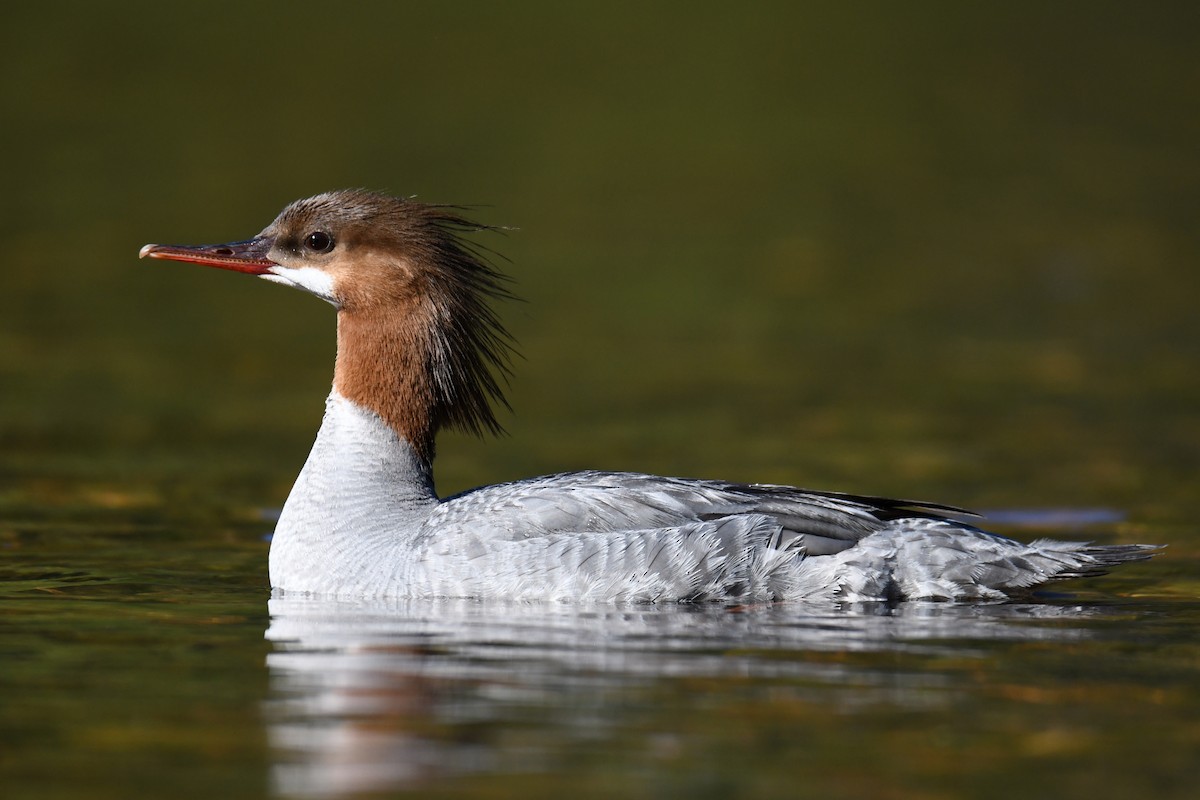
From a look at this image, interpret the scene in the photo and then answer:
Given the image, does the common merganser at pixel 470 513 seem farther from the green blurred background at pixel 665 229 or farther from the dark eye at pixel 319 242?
the green blurred background at pixel 665 229

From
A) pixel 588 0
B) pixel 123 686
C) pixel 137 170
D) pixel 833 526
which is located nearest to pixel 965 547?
pixel 833 526

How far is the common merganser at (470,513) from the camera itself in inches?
330

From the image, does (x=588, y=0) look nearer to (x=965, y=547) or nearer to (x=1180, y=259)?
(x=1180, y=259)

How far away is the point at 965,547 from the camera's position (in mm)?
8469

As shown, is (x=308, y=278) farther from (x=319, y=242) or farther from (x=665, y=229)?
(x=665, y=229)

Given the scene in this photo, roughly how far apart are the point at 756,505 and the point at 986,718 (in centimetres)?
261

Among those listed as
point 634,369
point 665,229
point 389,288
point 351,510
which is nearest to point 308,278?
point 389,288

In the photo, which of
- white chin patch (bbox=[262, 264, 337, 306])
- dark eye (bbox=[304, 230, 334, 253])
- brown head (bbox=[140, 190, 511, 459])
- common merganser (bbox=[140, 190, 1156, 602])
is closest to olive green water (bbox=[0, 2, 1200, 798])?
common merganser (bbox=[140, 190, 1156, 602])

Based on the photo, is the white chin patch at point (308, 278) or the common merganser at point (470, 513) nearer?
the common merganser at point (470, 513)

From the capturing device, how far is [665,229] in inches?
862

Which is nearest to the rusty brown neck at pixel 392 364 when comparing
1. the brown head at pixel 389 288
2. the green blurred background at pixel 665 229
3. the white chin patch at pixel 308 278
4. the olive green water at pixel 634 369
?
the brown head at pixel 389 288

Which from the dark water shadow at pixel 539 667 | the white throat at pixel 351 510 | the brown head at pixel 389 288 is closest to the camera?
the dark water shadow at pixel 539 667

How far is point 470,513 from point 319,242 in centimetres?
155

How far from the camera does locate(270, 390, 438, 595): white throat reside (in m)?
8.50
